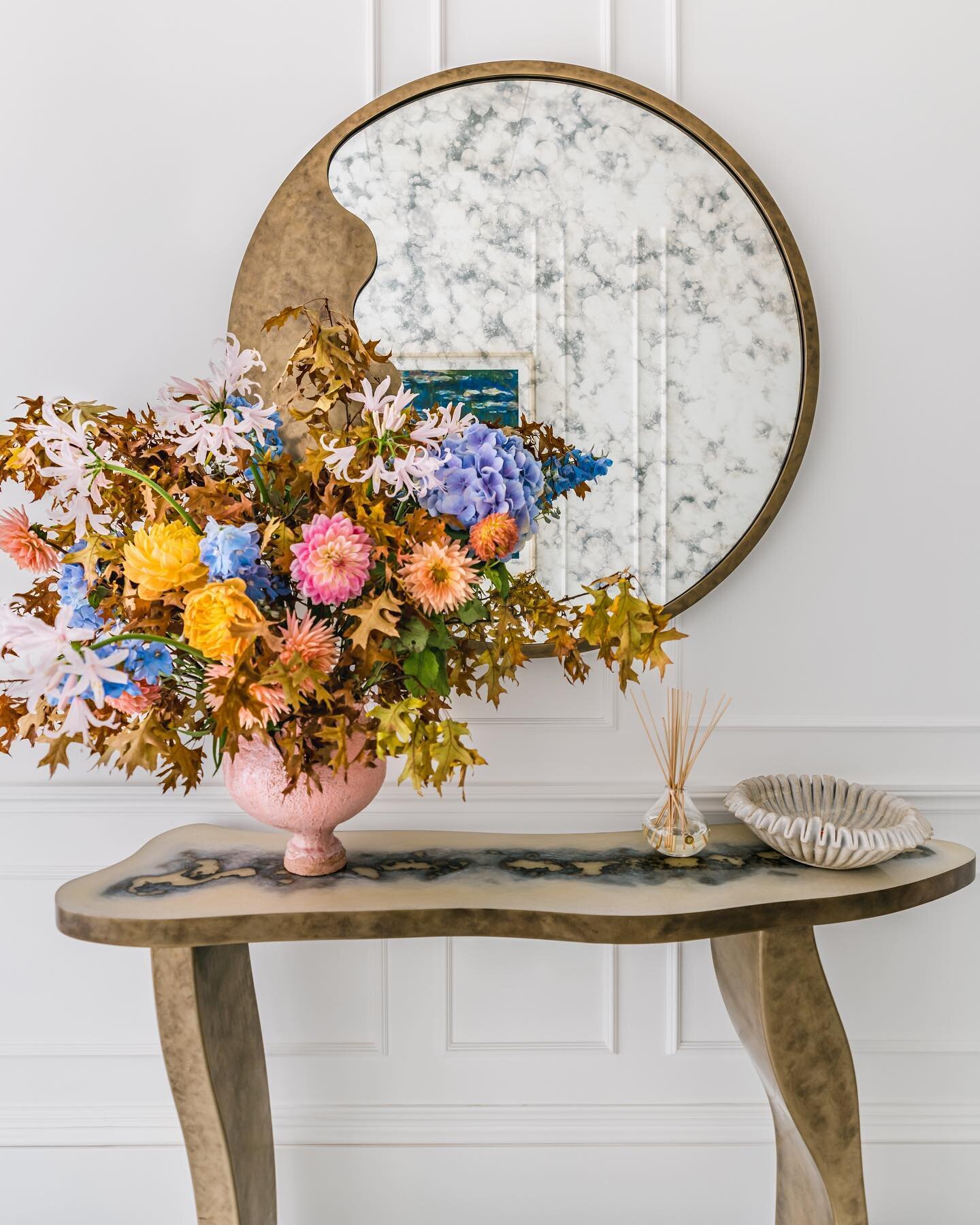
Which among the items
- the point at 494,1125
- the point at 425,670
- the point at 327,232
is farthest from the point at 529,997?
the point at 327,232

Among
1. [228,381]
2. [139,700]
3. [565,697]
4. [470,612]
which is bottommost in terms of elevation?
[565,697]

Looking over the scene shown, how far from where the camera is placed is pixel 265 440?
49.6 inches

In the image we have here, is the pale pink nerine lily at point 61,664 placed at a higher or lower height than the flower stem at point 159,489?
lower

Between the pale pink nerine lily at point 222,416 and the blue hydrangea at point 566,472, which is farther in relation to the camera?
the blue hydrangea at point 566,472

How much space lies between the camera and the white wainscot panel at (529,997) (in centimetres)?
163

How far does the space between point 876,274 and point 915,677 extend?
2.45 ft

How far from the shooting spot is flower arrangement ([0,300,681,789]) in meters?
0.97

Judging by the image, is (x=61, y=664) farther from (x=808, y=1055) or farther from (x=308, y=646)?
(x=808, y=1055)

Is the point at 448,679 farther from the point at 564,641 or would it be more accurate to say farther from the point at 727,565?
the point at 727,565

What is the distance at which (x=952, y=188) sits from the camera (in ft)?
5.21

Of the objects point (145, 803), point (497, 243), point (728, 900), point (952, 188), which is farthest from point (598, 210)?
point (145, 803)

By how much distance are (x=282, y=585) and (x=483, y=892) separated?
526mm

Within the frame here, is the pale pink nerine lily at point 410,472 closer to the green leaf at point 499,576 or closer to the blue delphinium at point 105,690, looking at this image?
the green leaf at point 499,576

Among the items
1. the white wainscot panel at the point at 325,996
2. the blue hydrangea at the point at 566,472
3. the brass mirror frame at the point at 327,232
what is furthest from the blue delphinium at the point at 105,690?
the white wainscot panel at the point at 325,996
